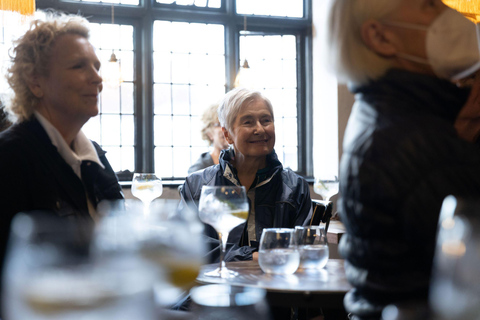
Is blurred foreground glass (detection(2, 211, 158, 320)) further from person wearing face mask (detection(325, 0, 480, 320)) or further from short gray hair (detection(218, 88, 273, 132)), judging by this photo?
short gray hair (detection(218, 88, 273, 132))

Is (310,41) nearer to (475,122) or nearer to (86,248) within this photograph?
(475,122)

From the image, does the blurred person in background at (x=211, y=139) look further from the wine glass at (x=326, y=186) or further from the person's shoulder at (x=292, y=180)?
the person's shoulder at (x=292, y=180)

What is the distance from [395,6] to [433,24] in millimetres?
107

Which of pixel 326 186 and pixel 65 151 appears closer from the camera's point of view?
pixel 65 151

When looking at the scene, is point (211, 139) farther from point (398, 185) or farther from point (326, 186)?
point (398, 185)

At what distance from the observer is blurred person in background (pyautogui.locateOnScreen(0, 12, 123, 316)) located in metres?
1.71

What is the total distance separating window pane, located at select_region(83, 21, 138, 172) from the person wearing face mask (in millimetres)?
4975

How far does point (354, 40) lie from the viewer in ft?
4.49

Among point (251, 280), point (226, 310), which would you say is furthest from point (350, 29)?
point (226, 310)

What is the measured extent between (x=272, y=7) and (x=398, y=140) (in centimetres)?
579

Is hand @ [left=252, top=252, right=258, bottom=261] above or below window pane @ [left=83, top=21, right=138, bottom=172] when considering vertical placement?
below

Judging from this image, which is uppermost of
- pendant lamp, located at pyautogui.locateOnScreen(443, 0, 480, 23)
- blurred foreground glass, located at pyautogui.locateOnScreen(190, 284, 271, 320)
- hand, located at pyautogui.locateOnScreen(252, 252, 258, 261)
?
pendant lamp, located at pyautogui.locateOnScreen(443, 0, 480, 23)

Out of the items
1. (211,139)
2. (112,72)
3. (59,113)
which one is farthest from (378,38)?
(112,72)

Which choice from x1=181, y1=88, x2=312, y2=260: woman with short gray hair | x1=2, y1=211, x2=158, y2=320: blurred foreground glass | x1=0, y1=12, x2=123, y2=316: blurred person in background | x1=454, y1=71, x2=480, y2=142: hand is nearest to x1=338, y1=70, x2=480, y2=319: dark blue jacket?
x1=2, y1=211, x2=158, y2=320: blurred foreground glass
